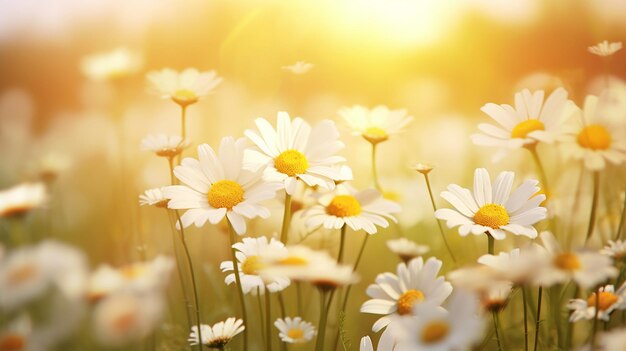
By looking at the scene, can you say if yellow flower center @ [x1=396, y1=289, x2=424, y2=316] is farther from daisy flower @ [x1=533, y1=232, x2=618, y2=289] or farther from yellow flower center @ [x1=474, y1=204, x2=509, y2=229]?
Result: daisy flower @ [x1=533, y1=232, x2=618, y2=289]

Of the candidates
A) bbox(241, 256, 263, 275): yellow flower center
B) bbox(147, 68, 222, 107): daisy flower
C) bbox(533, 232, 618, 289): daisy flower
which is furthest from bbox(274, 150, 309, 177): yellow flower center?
bbox(533, 232, 618, 289): daisy flower

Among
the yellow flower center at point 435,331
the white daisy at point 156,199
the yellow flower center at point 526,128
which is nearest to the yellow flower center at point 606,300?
the yellow flower center at point 526,128

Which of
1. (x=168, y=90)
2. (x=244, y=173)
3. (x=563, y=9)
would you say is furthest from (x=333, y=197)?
(x=563, y=9)

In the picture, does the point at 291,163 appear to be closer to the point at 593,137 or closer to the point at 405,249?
the point at 405,249

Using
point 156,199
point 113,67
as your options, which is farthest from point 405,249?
point 113,67

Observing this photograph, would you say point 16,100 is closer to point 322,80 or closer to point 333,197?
point 322,80

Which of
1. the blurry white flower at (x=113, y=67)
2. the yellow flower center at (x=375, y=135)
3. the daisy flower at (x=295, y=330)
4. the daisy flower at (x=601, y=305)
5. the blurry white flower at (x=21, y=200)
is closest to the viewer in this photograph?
the daisy flower at (x=601, y=305)

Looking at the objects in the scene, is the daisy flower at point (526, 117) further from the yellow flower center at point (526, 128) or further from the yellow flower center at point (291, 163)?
the yellow flower center at point (291, 163)
